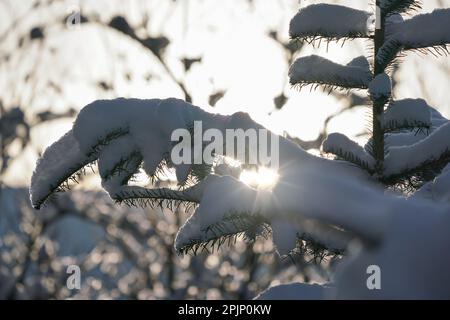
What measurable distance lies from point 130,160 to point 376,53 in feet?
2.60

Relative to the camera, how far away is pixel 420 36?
192 cm

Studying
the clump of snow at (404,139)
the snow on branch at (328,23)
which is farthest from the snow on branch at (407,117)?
the clump of snow at (404,139)

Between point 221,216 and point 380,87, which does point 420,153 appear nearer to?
point 380,87

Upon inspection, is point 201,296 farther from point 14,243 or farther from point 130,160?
point 130,160

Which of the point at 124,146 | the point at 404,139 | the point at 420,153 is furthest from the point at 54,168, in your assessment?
the point at 404,139

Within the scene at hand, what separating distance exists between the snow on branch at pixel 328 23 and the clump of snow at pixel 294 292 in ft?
2.35

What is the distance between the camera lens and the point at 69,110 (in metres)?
9.10

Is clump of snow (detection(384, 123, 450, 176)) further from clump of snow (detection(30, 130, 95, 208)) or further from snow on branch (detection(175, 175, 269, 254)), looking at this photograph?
clump of snow (detection(30, 130, 95, 208))

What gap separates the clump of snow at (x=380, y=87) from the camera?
1.84 meters

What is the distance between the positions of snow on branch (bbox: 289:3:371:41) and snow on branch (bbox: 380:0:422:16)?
6 centimetres

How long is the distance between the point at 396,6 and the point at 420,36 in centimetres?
11

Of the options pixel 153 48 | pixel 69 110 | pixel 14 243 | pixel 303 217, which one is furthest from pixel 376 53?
pixel 14 243

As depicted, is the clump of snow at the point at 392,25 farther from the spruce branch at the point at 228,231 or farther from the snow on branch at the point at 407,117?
the spruce branch at the point at 228,231
